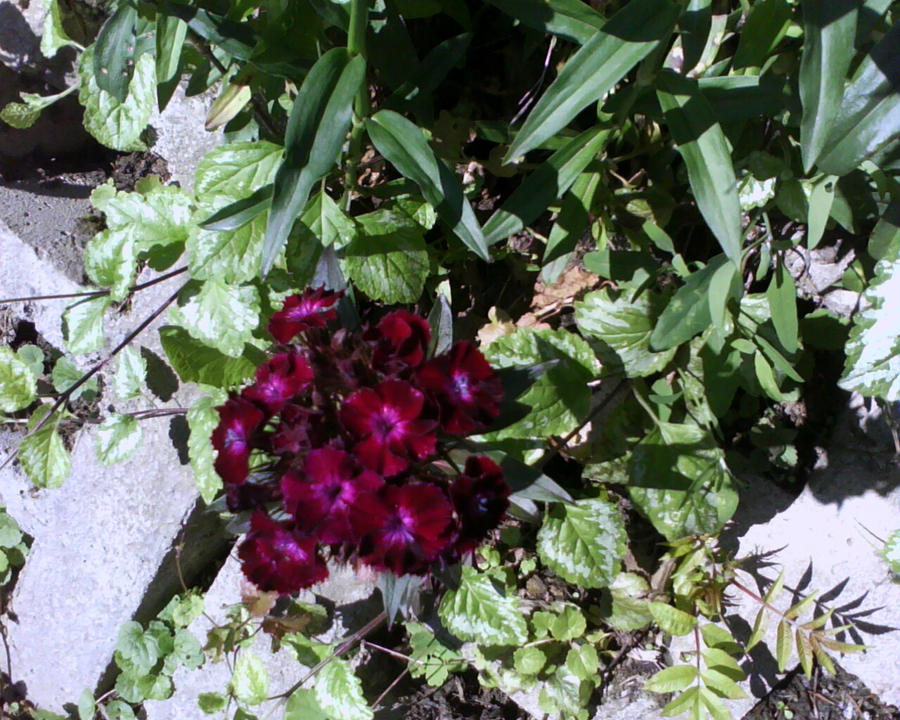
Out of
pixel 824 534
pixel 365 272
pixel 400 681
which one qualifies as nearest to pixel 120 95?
pixel 365 272

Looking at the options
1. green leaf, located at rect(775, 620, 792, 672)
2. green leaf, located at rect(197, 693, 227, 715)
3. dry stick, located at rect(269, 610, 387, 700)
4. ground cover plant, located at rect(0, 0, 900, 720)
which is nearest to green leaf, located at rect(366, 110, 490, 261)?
ground cover plant, located at rect(0, 0, 900, 720)

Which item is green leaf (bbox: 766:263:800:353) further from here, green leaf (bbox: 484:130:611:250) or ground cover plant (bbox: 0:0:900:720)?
green leaf (bbox: 484:130:611:250)

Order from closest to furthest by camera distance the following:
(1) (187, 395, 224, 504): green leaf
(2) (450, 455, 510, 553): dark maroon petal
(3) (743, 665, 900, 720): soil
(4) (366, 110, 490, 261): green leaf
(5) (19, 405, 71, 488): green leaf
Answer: (2) (450, 455, 510, 553): dark maroon petal < (4) (366, 110, 490, 261): green leaf < (1) (187, 395, 224, 504): green leaf < (5) (19, 405, 71, 488): green leaf < (3) (743, 665, 900, 720): soil

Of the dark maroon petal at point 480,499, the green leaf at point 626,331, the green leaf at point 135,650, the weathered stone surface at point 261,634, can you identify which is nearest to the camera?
the dark maroon petal at point 480,499

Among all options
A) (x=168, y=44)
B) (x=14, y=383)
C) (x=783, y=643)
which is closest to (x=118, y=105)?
(x=168, y=44)

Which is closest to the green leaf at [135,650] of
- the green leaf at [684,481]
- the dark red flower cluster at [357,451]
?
the dark red flower cluster at [357,451]

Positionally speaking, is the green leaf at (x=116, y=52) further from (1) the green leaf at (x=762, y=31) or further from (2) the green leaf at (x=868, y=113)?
(2) the green leaf at (x=868, y=113)

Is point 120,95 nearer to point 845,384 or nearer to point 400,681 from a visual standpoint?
point 845,384

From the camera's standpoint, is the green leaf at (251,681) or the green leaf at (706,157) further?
the green leaf at (251,681)
